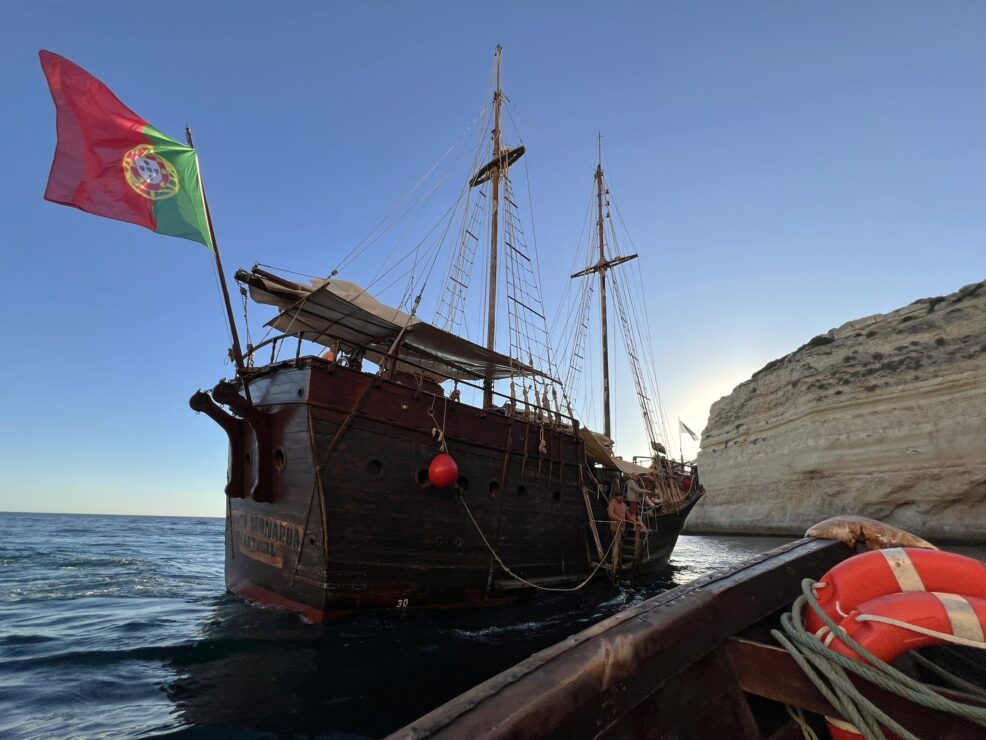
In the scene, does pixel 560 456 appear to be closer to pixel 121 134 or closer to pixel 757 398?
pixel 121 134

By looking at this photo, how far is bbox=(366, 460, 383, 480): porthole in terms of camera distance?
7363mm

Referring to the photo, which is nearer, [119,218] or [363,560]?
[119,218]

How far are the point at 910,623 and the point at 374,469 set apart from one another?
6669 mm

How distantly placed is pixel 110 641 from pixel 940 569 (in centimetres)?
947

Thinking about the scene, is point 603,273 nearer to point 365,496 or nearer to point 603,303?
point 603,303

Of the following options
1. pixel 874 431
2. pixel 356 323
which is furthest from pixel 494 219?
pixel 874 431

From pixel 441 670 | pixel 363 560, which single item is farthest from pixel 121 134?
Result: pixel 441 670

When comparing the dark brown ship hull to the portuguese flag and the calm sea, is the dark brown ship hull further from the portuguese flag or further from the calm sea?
the portuguese flag

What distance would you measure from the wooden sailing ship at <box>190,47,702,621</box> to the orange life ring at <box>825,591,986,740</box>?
6.02 metres

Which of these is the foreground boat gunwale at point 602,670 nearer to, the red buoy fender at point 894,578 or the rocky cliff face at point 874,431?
the red buoy fender at point 894,578

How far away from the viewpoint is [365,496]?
727cm

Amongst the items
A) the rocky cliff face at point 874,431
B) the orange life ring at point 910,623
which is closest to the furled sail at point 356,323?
the orange life ring at point 910,623

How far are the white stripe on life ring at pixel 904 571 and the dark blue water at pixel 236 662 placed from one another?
4.08 m

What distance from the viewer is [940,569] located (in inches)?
80.5
